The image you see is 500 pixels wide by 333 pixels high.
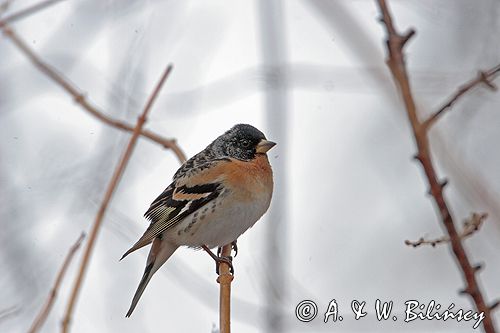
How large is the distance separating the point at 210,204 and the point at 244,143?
0.64 meters

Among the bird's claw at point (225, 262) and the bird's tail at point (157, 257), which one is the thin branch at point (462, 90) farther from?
the bird's tail at point (157, 257)

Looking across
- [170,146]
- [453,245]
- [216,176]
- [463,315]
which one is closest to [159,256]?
[216,176]

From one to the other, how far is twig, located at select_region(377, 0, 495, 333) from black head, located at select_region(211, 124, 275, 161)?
12.7 feet

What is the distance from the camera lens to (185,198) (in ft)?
16.0

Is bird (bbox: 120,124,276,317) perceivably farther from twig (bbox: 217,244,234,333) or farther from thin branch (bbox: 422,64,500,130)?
thin branch (bbox: 422,64,500,130)

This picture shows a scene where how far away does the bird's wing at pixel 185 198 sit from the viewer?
189 inches

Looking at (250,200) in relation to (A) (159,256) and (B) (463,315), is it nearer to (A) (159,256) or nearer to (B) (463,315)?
→ (A) (159,256)

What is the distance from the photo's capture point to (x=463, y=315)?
7.27ft

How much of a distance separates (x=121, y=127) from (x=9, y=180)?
1075 millimetres

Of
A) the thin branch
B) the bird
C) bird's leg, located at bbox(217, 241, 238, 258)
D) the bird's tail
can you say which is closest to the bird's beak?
the bird

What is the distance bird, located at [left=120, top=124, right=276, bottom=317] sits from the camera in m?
4.68

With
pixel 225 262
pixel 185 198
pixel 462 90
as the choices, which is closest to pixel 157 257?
pixel 185 198

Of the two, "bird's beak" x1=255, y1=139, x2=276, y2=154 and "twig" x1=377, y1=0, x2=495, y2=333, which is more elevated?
"bird's beak" x1=255, y1=139, x2=276, y2=154

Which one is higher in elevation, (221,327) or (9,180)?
(9,180)
